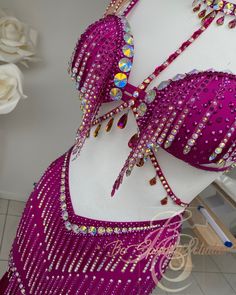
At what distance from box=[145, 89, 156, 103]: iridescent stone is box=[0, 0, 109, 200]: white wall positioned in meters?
1.16

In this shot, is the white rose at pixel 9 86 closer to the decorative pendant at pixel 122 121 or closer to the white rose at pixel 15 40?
the white rose at pixel 15 40

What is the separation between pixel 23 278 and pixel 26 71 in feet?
3.75

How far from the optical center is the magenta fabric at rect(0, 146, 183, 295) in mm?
705

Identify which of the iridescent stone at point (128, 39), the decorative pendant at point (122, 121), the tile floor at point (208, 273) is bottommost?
the tile floor at point (208, 273)

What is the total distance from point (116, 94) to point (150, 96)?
68 mm

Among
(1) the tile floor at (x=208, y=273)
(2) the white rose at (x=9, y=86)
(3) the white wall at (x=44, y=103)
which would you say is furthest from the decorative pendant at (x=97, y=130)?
(1) the tile floor at (x=208, y=273)

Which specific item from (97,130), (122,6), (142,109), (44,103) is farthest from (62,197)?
(44,103)

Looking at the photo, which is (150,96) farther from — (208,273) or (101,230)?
(208,273)

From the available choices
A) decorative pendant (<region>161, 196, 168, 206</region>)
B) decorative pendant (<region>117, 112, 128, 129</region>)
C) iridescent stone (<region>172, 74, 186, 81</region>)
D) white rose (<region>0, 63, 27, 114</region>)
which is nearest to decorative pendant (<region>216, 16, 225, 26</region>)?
iridescent stone (<region>172, 74, 186, 81</region>)

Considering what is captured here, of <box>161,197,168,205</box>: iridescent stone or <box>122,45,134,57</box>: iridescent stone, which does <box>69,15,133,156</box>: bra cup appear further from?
<box>161,197,168,205</box>: iridescent stone

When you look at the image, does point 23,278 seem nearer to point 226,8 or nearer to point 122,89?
point 122,89

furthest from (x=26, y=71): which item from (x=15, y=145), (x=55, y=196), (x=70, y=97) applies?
(x=55, y=196)

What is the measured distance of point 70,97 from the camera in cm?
182

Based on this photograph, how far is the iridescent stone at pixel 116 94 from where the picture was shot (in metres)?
0.64
